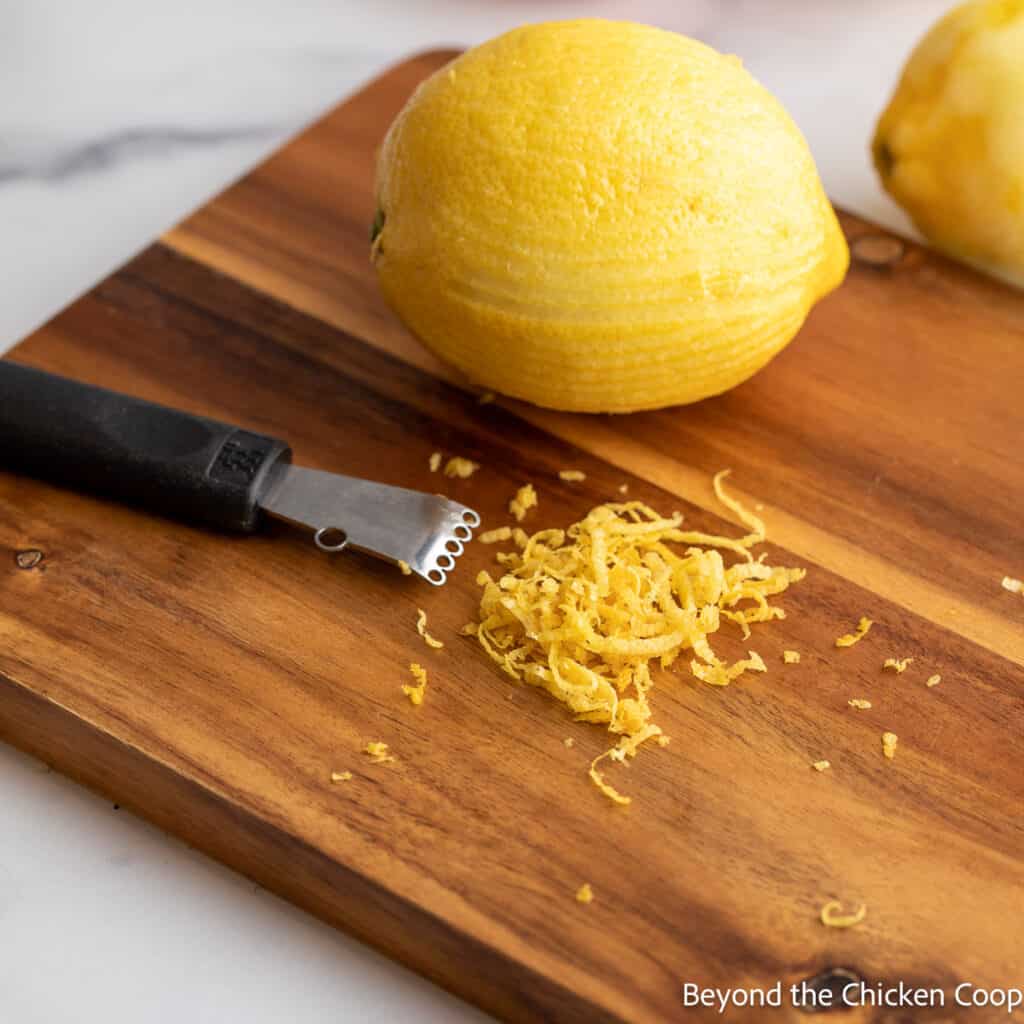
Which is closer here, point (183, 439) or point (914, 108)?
point (183, 439)

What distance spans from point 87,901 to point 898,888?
2.55ft

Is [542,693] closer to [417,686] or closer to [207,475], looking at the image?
[417,686]

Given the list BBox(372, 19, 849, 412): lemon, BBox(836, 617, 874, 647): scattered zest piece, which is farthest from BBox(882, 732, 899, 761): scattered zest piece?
BBox(372, 19, 849, 412): lemon

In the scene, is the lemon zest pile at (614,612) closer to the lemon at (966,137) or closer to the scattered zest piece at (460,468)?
the scattered zest piece at (460,468)

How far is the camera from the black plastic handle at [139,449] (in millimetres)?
1487

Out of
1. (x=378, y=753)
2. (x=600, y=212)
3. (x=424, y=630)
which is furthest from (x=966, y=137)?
(x=378, y=753)

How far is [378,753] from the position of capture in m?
1.33

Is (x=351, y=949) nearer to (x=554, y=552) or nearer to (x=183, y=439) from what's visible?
(x=554, y=552)

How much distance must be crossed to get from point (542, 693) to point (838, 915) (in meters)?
0.35

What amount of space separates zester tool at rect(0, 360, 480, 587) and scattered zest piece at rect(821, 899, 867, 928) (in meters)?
0.52

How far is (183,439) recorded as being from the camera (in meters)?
1.50

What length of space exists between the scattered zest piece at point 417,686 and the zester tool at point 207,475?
0.37 feet

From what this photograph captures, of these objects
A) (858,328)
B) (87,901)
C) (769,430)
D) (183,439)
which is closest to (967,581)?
(769,430)

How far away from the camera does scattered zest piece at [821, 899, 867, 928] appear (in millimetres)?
1227
